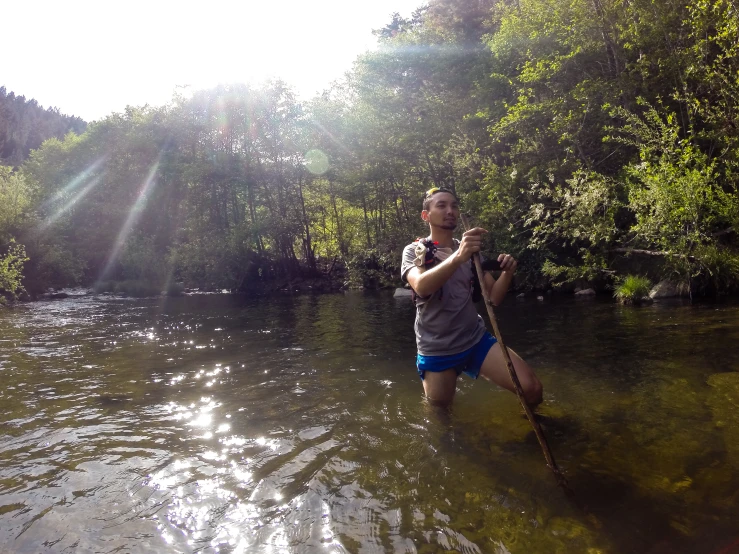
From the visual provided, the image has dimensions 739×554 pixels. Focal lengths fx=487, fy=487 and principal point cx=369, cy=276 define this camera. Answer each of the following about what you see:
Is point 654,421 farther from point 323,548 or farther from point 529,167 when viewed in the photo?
point 529,167

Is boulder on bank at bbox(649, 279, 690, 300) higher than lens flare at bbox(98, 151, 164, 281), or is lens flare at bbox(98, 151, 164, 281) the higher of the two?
lens flare at bbox(98, 151, 164, 281)

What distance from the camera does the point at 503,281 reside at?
4.77 metres

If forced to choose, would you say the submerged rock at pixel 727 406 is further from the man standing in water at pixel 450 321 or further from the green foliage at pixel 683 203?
the green foliage at pixel 683 203

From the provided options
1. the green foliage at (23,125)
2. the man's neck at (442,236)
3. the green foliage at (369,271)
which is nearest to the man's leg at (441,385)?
the man's neck at (442,236)

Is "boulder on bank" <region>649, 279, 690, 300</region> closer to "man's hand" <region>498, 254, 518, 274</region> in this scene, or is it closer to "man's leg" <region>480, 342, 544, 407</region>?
"man's leg" <region>480, 342, 544, 407</region>

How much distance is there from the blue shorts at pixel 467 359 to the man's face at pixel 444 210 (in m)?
1.23

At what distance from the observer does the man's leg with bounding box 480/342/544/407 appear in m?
4.60

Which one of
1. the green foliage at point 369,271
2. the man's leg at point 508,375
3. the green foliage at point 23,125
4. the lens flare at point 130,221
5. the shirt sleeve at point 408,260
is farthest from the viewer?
the green foliage at point 23,125

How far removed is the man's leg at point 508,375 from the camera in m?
4.60

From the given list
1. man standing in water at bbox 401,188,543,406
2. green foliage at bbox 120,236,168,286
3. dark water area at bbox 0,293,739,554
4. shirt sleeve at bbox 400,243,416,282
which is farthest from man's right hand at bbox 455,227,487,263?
green foliage at bbox 120,236,168,286

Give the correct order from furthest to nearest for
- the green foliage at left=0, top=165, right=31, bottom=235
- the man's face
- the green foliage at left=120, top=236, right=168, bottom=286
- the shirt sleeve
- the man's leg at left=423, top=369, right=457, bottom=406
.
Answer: the green foliage at left=120, top=236, right=168, bottom=286 → the green foliage at left=0, top=165, right=31, bottom=235 → the man's leg at left=423, top=369, right=457, bottom=406 → the shirt sleeve → the man's face

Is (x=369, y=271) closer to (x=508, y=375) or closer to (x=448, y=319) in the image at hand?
(x=448, y=319)

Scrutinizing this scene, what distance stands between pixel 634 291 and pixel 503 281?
12102 mm

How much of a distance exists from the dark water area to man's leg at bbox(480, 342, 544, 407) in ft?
1.26
